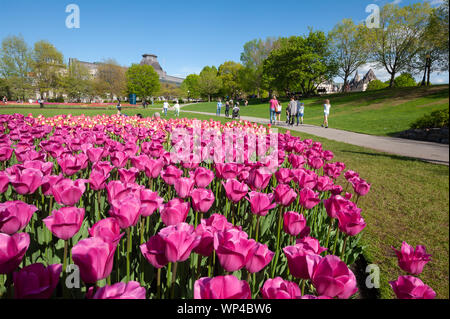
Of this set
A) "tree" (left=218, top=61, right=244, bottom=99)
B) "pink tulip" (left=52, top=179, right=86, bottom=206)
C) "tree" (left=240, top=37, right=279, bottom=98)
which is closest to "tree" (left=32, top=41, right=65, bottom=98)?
"tree" (left=240, top=37, right=279, bottom=98)

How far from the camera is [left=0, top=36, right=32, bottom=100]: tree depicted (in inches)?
2039

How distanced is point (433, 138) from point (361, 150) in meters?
9.36

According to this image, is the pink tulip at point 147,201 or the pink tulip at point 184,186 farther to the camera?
the pink tulip at point 184,186

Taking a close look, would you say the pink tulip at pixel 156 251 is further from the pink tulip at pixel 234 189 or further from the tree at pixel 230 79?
the tree at pixel 230 79

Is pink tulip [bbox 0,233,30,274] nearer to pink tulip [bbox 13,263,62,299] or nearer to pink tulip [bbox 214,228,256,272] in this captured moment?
pink tulip [bbox 13,263,62,299]

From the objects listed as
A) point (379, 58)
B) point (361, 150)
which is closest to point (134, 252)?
point (361, 150)

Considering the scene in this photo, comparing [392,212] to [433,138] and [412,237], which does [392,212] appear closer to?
[412,237]

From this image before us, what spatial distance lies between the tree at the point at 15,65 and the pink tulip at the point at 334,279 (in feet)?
Answer: 222

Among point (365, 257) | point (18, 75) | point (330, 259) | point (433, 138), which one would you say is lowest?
point (365, 257)

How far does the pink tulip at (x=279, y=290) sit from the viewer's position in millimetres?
924

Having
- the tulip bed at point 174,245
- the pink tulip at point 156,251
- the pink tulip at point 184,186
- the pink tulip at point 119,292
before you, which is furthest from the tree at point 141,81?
the pink tulip at point 119,292

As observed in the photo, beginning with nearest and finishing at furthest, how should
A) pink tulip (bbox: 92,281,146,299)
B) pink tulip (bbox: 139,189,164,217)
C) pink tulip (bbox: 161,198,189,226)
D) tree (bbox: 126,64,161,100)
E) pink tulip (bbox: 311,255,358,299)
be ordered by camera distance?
pink tulip (bbox: 92,281,146,299) → pink tulip (bbox: 311,255,358,299) → pink tulip (bbox: 161,198,189,226) → pink tulip (bbox: 139,189,164,217) → tree (bbox: 126,64,161,100)

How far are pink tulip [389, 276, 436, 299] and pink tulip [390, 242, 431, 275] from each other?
27 centimetres
